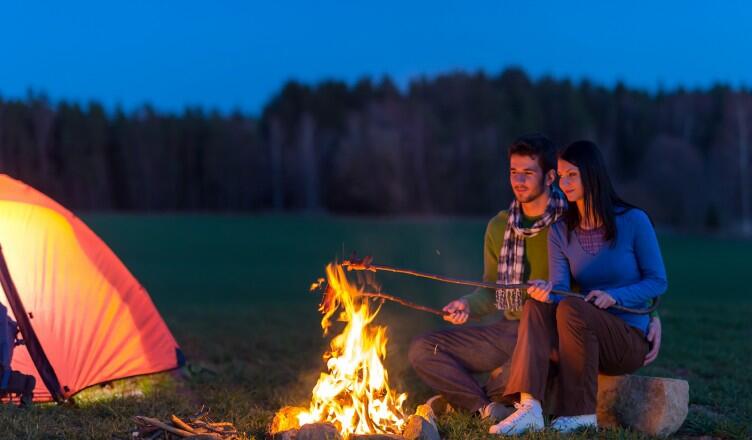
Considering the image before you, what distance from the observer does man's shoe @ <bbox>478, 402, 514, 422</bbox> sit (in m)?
4.66

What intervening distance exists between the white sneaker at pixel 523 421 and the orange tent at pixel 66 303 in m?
3.02

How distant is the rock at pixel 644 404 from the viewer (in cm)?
454

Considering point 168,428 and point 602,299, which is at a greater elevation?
point 602,299

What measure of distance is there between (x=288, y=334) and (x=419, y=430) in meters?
5.36

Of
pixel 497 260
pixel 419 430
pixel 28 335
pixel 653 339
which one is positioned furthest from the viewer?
pixel 28 335

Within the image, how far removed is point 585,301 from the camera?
4.40 metres

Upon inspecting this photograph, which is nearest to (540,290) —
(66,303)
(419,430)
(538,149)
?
(538,149)

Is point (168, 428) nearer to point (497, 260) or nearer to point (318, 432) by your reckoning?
point (318, 432)

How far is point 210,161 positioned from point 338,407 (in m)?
51.7

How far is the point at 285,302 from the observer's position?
45.4 feet

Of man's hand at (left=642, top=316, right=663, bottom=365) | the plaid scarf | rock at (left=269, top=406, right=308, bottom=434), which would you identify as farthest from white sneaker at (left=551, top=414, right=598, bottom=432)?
rock at (left=269, top=406, right=308, bottom=434)

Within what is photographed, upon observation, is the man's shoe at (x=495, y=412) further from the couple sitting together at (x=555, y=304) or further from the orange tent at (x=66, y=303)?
the orange tent at (x=66, y=303)

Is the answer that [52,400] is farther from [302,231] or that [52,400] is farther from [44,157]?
[44,157]

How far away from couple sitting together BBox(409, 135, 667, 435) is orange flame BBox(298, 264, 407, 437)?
0.57 meters
